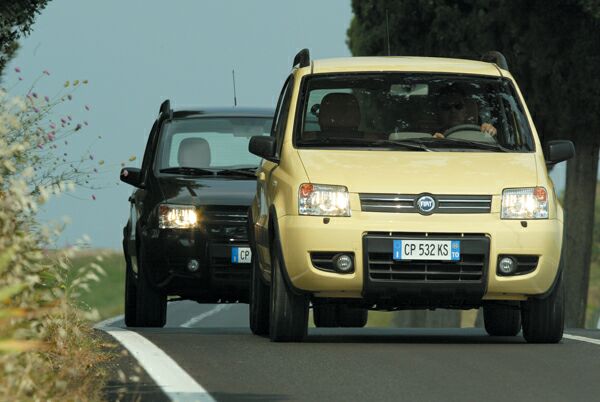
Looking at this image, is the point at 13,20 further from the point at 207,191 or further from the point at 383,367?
the point at 383,367

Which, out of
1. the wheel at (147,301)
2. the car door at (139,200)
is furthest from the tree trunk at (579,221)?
the wheel at (147,301)

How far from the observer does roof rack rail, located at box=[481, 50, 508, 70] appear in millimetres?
13367

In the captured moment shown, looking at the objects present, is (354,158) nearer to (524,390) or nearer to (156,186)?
(524,390)

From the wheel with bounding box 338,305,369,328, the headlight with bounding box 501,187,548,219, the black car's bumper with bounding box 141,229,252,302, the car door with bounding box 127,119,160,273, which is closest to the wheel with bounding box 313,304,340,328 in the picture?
the wheel with bounding box 338,305,369,328

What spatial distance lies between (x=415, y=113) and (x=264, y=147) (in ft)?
4.24

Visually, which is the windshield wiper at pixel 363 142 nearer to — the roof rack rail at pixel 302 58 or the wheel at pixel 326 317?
the roof rack rail at pixel 302 58

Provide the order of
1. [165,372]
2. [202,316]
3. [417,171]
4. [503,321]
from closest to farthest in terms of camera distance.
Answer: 1. [165,372]
2. [417,171]
3. [503,321]
4. [202,316]

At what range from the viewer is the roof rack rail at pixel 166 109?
655 inches

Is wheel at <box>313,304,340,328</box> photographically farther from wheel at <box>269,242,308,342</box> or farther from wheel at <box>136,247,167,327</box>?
wheel at <box>269,242,308,342</box>

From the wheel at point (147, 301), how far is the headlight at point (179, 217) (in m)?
0.46

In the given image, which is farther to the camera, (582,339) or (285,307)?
(582,339)

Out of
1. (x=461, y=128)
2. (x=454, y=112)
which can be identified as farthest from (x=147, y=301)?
(x=461, y=128)

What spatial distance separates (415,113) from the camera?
504 inches

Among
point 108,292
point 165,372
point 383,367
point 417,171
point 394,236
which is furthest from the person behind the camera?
point 108,292
